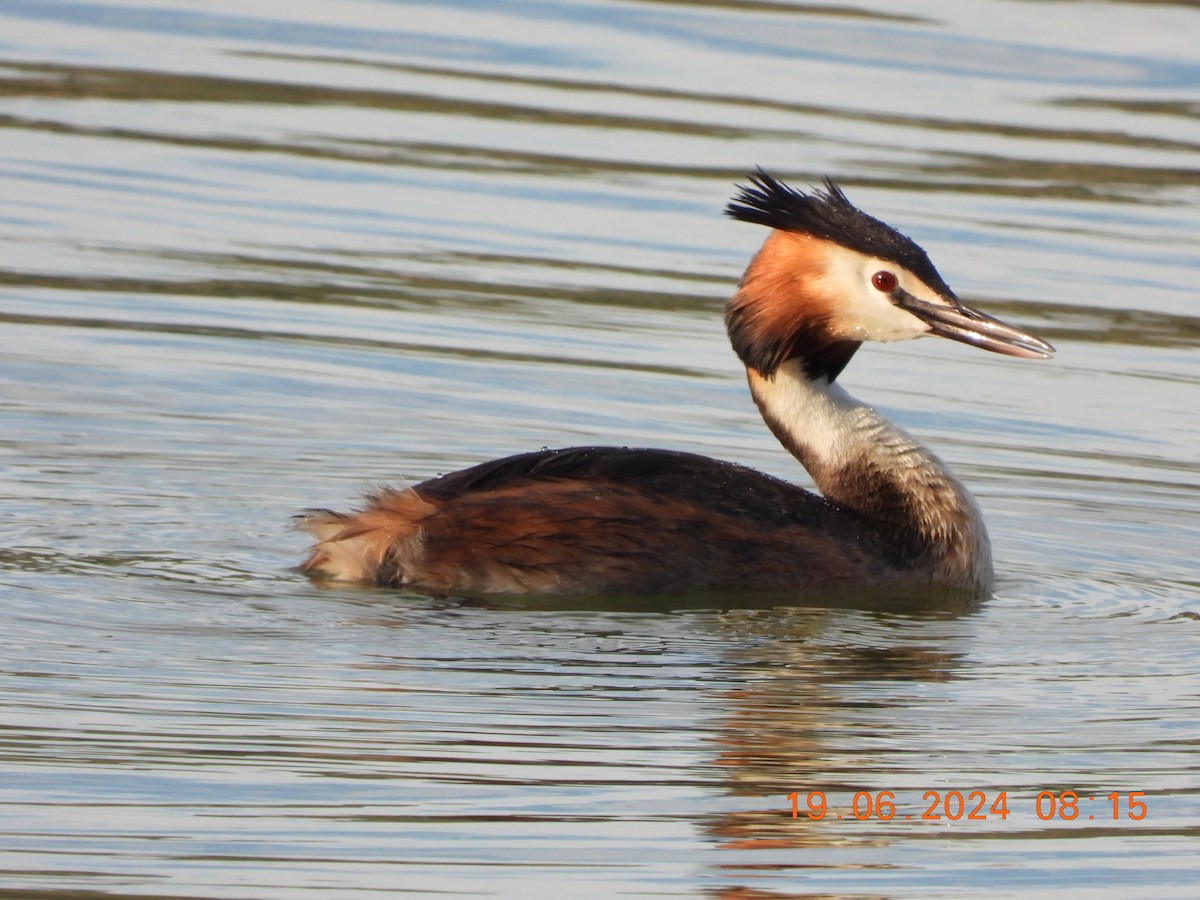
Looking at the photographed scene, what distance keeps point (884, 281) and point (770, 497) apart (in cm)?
89

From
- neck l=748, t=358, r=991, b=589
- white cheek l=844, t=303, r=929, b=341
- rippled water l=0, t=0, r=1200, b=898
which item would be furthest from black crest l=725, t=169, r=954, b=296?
rippled water l=0, t=0, r=1200, b=898

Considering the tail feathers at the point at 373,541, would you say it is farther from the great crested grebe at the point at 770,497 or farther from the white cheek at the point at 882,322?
the white cheek at the point at 882,322

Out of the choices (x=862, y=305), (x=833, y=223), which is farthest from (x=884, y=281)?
(x=833, y=223)

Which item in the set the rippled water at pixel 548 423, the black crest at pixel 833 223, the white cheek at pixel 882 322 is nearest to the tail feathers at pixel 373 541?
the rippled water at pixel 548 423

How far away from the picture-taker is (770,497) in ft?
25.3

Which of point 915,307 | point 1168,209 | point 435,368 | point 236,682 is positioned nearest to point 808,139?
point 1168,209

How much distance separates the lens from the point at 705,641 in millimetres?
7070

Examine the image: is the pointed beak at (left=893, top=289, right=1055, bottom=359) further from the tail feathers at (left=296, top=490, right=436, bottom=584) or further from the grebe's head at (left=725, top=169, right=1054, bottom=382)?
the tail feathers at (left=296, top=490, right=436, bottom=584)

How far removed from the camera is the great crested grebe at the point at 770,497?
7402mm

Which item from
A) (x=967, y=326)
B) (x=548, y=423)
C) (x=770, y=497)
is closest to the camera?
(x=770, y=497)
